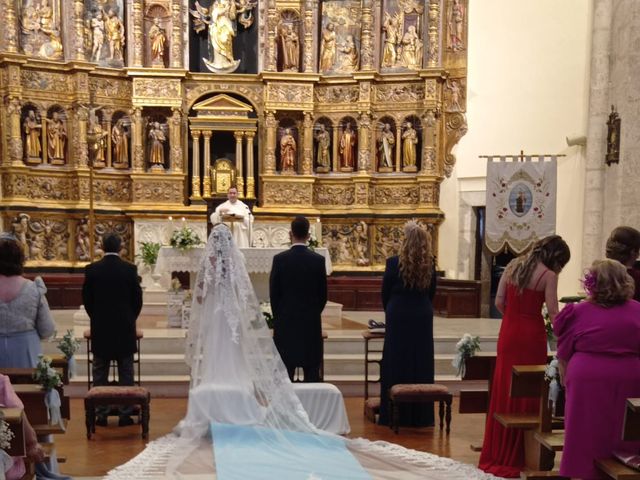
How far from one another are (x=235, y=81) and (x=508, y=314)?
474 inches

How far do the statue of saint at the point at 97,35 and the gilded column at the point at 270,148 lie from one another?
3.81 m

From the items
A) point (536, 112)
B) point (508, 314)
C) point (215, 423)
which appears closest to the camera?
point (508, 314)

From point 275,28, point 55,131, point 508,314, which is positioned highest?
point 275,28

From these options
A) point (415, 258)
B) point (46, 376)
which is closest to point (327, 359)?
point (415, 258)

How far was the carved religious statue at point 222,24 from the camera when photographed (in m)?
16.2

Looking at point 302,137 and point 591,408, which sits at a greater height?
point 302,137

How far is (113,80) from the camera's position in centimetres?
1570

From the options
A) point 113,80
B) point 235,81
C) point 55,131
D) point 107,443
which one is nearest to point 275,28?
point 235,81

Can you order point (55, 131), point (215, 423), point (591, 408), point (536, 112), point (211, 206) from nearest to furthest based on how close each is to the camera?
point (591, 408) < point (215, 423) < point (211, 206) < point (536, 112) < point (55, 131)

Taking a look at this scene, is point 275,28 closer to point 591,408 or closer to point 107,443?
point 107,443

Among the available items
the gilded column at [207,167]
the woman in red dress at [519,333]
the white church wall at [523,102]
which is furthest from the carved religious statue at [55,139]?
the woman in red dress at [519,333]

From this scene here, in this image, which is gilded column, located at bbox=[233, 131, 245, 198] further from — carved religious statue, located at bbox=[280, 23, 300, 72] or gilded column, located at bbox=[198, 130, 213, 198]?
carved religious statue, located at bbox=[280, 23, 300, 72]

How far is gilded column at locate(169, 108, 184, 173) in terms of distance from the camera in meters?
15.7

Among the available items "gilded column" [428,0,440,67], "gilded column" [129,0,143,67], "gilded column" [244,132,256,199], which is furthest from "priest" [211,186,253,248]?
"gilded column" [428,0,440,67]
